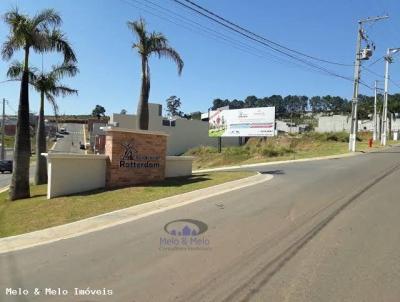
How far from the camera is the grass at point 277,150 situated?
37.2 meters

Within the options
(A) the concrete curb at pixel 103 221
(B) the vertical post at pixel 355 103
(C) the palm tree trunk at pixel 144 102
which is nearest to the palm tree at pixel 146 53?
(C) the palm tree trunk at pixel 144 102

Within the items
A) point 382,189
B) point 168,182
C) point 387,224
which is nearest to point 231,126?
point 168,182

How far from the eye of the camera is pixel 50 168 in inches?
671

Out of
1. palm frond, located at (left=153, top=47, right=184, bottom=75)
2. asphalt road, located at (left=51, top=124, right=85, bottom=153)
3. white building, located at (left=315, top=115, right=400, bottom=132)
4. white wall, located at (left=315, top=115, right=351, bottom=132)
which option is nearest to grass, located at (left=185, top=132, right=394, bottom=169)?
palm frond, located at (left=153, top=47, right=184, bottom=75)

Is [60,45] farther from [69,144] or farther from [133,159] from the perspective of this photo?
[69,144]

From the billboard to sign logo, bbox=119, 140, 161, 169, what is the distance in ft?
87.7

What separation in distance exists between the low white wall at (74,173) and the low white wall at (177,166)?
3.22 meters

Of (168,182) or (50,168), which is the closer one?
(50,168)

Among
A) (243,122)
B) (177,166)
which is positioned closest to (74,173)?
(177,166)

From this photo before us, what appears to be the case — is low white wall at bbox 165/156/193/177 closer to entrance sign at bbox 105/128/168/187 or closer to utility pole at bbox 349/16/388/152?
entrance sign at bbox 105/128/168/187

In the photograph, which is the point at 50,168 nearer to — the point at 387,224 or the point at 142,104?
the point at 142,104

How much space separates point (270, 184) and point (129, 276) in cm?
984

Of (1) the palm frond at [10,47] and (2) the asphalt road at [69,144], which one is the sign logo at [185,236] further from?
(2) the asphalt road at [69,144]

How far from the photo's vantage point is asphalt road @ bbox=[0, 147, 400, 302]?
20.5 ft
